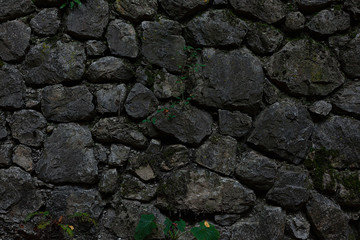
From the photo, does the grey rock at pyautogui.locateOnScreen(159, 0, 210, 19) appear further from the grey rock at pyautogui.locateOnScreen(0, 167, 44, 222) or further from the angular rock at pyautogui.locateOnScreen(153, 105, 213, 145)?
the grey rock at pyautogui.locateOnScreen(0, 167, 44, 222)

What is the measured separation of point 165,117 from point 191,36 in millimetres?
705

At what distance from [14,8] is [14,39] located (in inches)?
10.0

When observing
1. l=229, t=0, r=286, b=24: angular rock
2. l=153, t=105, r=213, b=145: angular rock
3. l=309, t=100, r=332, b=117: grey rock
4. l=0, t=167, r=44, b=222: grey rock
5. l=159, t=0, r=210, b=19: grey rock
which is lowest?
l=0, t=167, r=44, b=222: grey rock

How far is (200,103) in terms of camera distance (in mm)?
2289

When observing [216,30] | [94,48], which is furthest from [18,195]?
[216,30]

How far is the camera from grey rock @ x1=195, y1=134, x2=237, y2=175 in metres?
2.25

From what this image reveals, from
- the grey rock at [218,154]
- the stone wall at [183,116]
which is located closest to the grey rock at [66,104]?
the stone wall at [183,116]

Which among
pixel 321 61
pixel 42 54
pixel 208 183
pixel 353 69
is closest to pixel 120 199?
pixel 208 183

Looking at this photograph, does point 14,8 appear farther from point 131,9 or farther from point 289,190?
point 289,190

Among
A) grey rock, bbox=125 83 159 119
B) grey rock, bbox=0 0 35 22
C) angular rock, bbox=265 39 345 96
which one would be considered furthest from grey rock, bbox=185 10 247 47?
grey rock, bbox=0 0 35 22

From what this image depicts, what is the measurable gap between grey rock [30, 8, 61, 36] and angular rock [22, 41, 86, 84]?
0.11 metres

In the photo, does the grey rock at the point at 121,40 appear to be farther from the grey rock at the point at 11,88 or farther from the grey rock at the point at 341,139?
the grey rock at the point at 341,139

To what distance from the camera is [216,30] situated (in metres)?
2.31

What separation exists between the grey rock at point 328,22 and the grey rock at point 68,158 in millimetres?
2060
